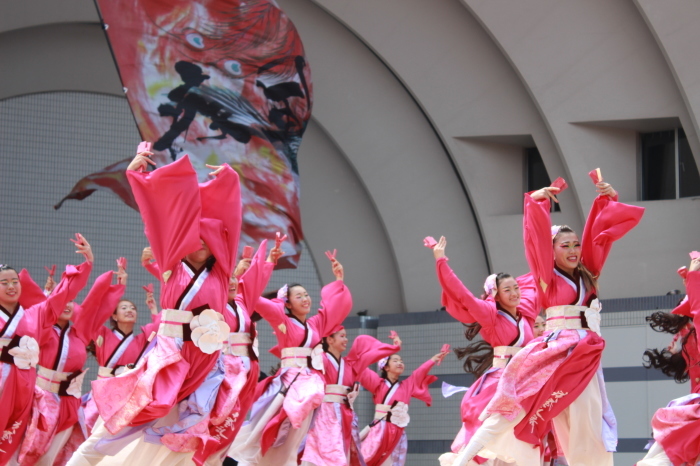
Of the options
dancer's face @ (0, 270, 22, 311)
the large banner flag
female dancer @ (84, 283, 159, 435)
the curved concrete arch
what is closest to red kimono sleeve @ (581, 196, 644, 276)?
dancer's face @ (0, 270, 22, 311)

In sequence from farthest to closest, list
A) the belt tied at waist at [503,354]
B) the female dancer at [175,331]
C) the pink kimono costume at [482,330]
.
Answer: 1. the belt tied at waist at [503,354]
2. the pink kimono costume at [482,330]
3. the female dancer at [175,331]

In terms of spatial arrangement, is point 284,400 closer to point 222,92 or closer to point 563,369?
point 563,369

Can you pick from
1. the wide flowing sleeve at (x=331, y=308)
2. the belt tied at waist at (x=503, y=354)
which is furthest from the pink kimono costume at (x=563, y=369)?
the wide flowing sleeve at (x=331, y=308)

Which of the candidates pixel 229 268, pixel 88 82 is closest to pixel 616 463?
pixel 229 268

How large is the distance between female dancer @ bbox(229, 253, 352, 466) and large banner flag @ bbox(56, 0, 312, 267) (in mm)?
3294

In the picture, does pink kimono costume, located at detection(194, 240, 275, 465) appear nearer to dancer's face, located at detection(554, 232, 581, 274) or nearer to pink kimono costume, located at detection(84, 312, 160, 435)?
pink kimono costume, located at detection(84, 312, 160, 435)

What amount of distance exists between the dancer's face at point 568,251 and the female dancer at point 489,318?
2.90 feet

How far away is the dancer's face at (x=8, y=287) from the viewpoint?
651cm

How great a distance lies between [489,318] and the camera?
6812 millimetres

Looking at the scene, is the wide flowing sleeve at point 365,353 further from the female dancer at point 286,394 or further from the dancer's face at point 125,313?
the dancer's face at point 125,313

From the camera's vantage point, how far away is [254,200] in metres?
11.3

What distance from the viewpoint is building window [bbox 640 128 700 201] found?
33.3 feet

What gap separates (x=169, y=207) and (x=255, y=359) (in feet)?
6.20

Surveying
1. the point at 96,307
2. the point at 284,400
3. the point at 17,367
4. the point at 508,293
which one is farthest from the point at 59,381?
the point at 508,293
